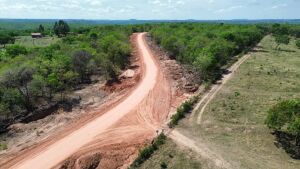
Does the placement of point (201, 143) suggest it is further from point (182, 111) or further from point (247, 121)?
point (247, 121)

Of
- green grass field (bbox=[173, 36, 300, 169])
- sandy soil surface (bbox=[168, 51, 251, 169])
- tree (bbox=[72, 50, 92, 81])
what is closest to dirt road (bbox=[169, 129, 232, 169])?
sandy soil surface (bbox=[168, 51, 251, 169])

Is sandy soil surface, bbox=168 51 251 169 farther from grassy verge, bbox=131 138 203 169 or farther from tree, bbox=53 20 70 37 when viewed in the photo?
tree, bbox=53 20 70 37

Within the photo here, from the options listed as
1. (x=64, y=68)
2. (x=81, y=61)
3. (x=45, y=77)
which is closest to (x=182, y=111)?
(x=45, y=77)

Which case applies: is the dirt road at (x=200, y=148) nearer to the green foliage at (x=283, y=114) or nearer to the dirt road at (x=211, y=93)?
the dirt road at (x=211, y=93)

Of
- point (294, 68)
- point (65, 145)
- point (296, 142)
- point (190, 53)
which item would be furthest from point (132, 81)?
point (294, 68)

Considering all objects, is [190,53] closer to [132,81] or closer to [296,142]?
[132,81]
